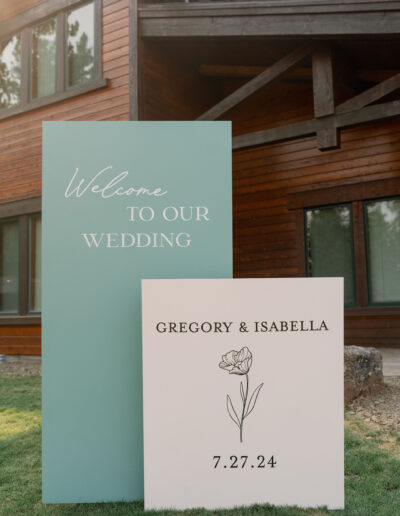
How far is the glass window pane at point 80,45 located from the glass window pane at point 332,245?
3.87 meters

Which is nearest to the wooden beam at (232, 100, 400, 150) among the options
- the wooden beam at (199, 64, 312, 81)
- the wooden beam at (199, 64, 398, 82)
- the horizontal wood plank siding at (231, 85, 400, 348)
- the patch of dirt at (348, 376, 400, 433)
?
the horizontal wood plank siding at (231, 85, 400, 348)

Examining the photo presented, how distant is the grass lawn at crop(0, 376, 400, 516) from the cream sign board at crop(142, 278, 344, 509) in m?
0.10

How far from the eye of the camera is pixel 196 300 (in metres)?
2.05

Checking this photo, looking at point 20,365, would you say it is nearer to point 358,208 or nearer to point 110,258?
point 358,208

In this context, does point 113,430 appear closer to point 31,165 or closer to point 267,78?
point 267,78

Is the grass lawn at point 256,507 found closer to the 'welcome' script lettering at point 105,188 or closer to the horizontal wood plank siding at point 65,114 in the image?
the 'welcome' script lettering at point 105,188

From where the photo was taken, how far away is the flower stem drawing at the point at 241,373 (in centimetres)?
202

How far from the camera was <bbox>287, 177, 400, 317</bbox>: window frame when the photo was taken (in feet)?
22.9

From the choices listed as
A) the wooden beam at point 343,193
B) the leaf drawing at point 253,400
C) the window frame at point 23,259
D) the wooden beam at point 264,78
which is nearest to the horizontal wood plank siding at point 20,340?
the window frame at point 23,259

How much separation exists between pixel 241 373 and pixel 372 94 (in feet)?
14.0

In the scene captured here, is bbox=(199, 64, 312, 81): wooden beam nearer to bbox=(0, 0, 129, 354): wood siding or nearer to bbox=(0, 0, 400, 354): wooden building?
bbox=(0, 0, 400, 354): wooden building

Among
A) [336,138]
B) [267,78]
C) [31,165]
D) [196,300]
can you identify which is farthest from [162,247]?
[31,165]

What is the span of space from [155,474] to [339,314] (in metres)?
0.95

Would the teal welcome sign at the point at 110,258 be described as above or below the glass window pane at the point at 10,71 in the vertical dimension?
below
